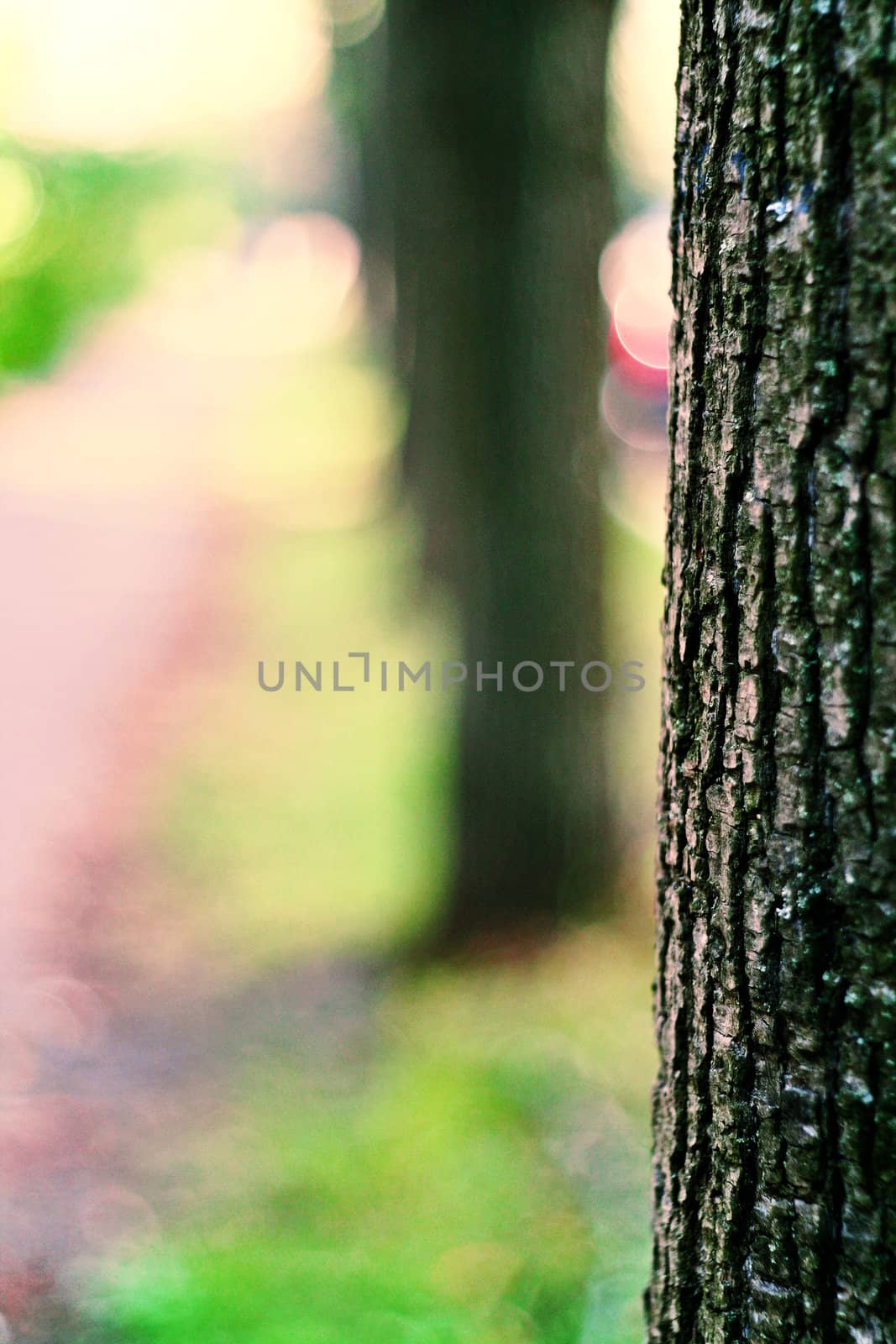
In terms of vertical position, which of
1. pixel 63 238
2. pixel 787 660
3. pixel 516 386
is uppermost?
pixel 63 238

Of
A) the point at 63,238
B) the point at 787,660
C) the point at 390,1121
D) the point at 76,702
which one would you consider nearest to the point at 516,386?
the point at 63,238

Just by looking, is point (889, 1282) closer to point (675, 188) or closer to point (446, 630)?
point (675, 188)

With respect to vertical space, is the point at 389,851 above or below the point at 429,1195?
above

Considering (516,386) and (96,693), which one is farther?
(96,693)

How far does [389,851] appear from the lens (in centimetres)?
515

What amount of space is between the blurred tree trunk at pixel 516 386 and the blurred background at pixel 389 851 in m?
0.01

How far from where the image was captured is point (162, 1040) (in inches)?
152

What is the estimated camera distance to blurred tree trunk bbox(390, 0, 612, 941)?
3.84 meters

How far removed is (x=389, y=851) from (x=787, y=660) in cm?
420

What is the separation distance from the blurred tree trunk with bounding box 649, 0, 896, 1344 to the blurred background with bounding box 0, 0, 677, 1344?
1645 millimetres

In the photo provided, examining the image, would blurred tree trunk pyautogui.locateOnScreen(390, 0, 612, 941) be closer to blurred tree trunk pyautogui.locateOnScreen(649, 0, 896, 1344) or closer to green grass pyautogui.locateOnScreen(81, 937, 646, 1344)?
green grass pyautogui.locateOnScreen(81, 937, 646, 1344)

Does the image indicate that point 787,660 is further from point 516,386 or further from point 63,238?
point 63,238

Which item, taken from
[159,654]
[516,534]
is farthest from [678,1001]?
[159,654]

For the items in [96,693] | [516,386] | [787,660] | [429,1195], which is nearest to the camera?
[787,660]
